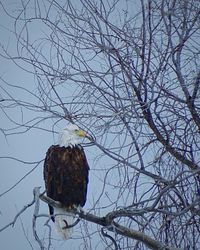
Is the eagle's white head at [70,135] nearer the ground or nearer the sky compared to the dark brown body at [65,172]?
nearer the sky

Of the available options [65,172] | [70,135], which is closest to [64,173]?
[65,172]

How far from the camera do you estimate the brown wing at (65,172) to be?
412 centimetres

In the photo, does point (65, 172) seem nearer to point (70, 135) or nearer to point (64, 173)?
point (64, 173)

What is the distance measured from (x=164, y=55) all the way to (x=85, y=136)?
33.7 inches

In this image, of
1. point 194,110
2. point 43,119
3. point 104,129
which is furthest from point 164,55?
point 43,119

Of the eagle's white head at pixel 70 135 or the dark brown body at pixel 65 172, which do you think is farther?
the dark brown body at pixel 65 172

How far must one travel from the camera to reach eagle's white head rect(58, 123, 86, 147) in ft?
13.0

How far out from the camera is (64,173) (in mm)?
4129

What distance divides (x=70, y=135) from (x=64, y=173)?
1.08ft

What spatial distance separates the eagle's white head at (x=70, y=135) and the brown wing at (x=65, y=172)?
0.15 ft

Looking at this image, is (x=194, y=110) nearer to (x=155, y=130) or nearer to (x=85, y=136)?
(x=155, y=130)

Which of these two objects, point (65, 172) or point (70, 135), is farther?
point (65, 172)

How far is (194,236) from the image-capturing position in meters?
3.75

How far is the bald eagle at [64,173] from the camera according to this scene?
4.11m
